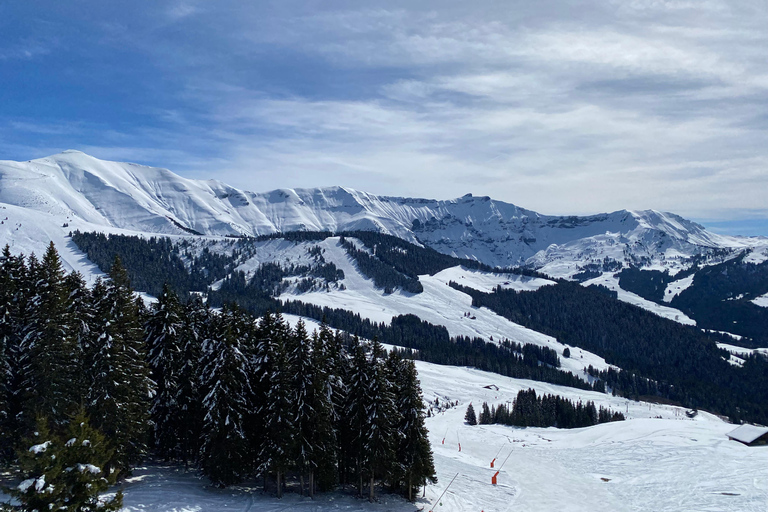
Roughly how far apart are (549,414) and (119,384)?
115208mm

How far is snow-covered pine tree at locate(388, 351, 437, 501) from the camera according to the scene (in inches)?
1718

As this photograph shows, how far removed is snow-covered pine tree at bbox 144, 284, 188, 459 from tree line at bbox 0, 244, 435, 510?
0.36 ft

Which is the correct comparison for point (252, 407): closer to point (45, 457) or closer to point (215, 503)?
point (215, 503)

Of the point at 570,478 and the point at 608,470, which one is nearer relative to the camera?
the point at 570,478

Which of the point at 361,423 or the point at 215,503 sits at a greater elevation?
the point at 361,423

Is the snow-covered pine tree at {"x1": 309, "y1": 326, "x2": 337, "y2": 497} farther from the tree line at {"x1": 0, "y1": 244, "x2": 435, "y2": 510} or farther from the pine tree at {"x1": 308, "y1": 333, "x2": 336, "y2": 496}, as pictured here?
the tree line at {"x1": 0, "y1": 244, "x2": 435, "y2": 510}

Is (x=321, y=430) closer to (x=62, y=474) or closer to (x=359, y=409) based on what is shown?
(x=359, y=409)

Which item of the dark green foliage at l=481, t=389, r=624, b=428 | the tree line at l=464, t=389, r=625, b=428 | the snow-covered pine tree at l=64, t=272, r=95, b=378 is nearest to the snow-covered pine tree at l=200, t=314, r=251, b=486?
the snow-covered pine tree at l=64, t=272, r=95, b=378

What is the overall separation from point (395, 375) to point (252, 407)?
13240mm

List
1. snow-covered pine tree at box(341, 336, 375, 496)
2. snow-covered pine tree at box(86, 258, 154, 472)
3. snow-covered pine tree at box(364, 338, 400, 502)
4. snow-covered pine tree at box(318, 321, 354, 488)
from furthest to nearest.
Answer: snow-covered pine tree at box(318, 321, 354, 488) < snow-covered pine tree at box(341, 336, 375, 496) < snow-covered pine tree at box(364, 338, 400, 502) < snow-covered pine tree at box(86, 258, 154, 472)

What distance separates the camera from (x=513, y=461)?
6900cm

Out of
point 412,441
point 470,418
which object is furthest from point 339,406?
point 470,418

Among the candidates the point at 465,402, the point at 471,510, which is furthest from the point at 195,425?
the point at 465,402

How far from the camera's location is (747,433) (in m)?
68.5
